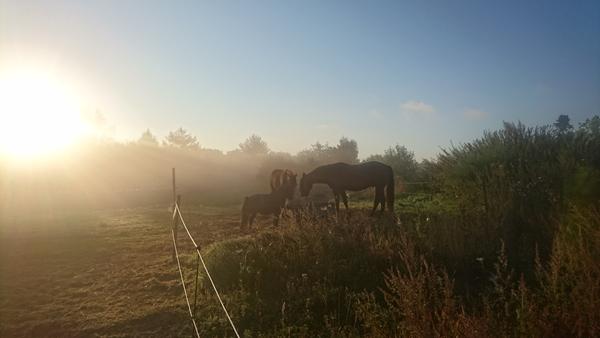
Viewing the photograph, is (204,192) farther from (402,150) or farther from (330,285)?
(330,285)

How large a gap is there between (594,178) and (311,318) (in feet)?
24.0

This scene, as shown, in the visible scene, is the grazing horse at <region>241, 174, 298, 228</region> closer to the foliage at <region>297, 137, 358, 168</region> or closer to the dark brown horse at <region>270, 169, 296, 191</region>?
the dark brown horse at <region>270, 169, 296, 191</region>

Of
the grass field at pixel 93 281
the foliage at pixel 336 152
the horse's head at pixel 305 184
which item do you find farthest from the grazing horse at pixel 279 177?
the foliage at pixel 336 152

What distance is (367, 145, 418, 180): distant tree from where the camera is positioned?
95.3 feet

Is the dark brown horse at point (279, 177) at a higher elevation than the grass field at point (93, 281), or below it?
higher

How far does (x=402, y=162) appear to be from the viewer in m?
32.9

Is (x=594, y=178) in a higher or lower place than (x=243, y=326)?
higher

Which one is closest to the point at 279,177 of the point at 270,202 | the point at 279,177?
the point at 279,177

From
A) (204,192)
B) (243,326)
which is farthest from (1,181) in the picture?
(243,326)

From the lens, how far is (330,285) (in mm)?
6871

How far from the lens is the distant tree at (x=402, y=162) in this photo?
1143 inches

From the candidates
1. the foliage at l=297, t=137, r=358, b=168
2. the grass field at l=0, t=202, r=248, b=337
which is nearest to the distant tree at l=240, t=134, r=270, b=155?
the foliage at l=297, t=137, r=358, b=168

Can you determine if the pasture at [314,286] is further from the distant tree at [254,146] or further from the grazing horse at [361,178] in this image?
the distant tree at [254,146]

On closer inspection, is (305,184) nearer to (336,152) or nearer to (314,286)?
(314,286)
